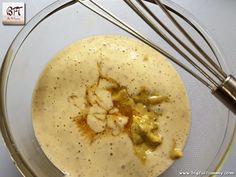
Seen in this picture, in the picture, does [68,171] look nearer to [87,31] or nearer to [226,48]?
[87,31]

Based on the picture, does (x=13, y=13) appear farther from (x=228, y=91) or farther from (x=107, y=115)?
(x=228, y=91)

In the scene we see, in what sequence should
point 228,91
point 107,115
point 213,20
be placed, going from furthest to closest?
point 213,20 → point 107,115 → point 228,91

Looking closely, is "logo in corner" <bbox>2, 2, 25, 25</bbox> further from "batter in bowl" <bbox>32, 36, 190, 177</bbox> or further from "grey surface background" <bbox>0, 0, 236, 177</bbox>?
"batter in bowl" <bbox>32, 36, 190, 177</bbox>

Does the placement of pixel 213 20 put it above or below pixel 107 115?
above

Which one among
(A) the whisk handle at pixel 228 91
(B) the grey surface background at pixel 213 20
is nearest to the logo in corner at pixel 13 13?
(B) the grey surface background at pixel 213 20

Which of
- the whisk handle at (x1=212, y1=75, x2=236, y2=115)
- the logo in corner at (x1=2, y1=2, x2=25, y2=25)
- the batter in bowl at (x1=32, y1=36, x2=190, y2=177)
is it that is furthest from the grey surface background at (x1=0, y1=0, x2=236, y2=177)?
the whisk handle at (x1=212, y1=75, x2=236, y2=115)

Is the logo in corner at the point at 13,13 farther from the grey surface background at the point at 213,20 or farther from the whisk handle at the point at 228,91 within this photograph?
the whisk handle at the point at 228,91

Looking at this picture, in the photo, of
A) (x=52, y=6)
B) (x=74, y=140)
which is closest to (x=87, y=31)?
(x=52, y=6)

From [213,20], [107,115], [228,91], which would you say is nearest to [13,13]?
[107,115]

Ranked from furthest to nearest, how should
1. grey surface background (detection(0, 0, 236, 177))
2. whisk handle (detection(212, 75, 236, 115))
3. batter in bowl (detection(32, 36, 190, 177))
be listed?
grey surface background (detection(0, 0, 236, 177)), batter in bowl (detection(32, 36, 190, 177)), whisk handle (detection(212, 75, 236, 115))
